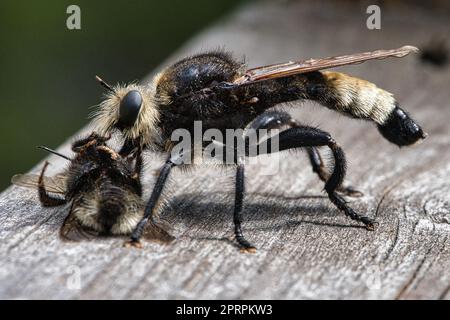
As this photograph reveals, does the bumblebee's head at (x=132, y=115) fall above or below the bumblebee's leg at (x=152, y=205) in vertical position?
above

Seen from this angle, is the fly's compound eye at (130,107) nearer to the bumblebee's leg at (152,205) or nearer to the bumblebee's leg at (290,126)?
the bumblebee's leg at (152,205)

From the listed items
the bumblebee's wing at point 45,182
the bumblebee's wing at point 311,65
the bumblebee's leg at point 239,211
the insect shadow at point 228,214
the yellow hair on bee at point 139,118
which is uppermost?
the bumblebee's wing at point 311,65

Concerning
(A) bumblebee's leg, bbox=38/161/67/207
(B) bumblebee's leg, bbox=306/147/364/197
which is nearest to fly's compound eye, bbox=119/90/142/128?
(A) bumblebee's leg, bbox=38/161/67/207

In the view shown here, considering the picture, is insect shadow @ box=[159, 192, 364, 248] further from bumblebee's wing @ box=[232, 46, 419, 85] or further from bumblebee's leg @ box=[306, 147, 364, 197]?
bumblebee's wing @ box=[232, 46, 419, 85]

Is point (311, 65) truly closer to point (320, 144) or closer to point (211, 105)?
point (320, 144)

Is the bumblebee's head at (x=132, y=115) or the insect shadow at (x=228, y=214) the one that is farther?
the bumblebee's head at (x=132, y=115)

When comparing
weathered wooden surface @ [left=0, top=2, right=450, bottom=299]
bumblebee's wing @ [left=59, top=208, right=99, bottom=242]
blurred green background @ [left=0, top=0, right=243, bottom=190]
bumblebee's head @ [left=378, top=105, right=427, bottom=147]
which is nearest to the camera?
weathered wooden surface @ [left=0, top=2, right=450, bottom=299]

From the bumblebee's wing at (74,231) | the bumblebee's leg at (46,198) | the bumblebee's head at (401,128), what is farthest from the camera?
the bumblebee's head at (401,128)

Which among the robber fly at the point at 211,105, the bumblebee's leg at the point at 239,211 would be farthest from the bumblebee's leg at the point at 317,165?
the bumblebee's leg at the point at 239,211
